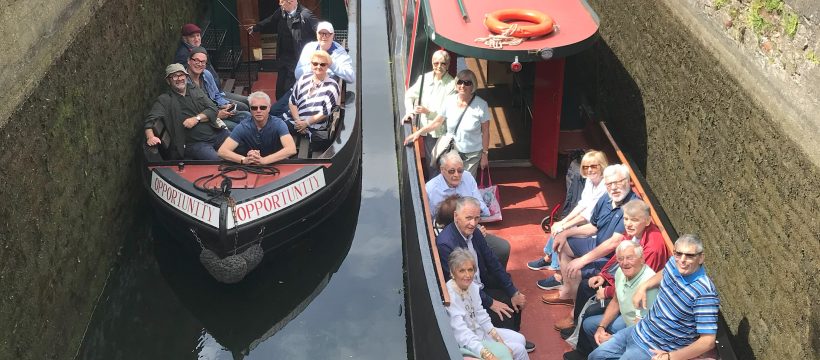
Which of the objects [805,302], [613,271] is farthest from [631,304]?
[805,302]

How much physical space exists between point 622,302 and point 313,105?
3852 millimetres

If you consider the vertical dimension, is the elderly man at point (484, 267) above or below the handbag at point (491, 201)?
above

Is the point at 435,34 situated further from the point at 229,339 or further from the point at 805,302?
the point at 805,302

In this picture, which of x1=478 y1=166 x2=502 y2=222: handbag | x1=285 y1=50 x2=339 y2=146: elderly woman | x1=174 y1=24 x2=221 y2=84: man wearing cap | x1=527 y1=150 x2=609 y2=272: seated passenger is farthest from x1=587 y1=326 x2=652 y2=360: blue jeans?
x1=174 y1=24 x2=221 y2=84: man wearing cap

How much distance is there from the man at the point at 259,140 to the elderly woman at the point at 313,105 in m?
0.50

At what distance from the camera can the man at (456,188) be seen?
612 cm

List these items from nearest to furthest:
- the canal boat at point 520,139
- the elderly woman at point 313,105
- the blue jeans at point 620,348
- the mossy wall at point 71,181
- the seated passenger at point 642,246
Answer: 1. the blue jeans at point 620,348
2. the seated passenger at point 642,246
3. the mossy wall at point 71,181
4. the canal boat at point 520,139
5. the elderly woman at point 313,105

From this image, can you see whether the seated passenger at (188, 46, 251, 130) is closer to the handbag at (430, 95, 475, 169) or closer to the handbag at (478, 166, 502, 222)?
the handbag at (430, 95, 475, 169)

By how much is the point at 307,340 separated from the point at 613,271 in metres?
2.63

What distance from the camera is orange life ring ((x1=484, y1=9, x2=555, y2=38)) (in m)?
6.70

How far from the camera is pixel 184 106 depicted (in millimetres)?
7609

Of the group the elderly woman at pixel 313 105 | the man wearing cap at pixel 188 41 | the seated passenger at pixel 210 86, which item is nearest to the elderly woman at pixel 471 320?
the elderly woman at pixel 313 105

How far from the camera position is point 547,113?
24.9 feet

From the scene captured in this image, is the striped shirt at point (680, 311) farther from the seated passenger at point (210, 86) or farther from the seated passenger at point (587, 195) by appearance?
the seated passenger at point (210, 86)
